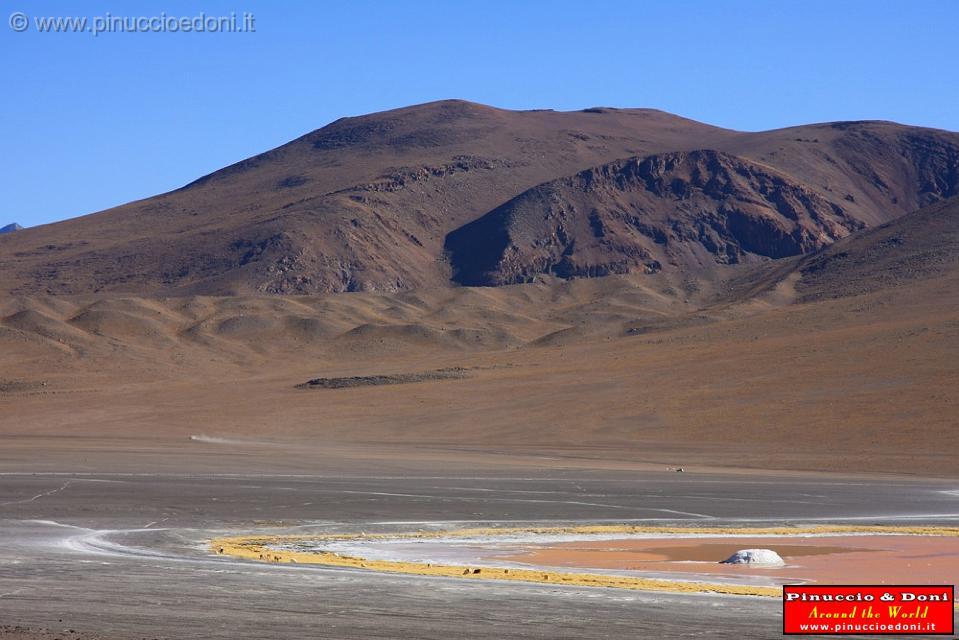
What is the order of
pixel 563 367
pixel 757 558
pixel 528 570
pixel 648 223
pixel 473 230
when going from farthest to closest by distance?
pixel 473 230, pixel 648 223, pixel 563 367, pixel 757 558, pixel 528 570

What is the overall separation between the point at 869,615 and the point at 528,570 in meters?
5.64

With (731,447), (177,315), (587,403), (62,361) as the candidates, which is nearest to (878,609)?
(731,447)

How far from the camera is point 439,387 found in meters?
70.9

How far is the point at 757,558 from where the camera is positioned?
55.3ft

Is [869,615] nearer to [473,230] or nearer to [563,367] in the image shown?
[563,367]

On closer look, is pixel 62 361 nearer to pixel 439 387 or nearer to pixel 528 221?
pixel 439 387

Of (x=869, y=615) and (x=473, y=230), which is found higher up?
(x=473, y=230)

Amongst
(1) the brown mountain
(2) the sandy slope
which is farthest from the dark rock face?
(2) the sandy slope

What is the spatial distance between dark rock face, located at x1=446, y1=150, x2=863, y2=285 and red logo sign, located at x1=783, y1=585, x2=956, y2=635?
467 feet

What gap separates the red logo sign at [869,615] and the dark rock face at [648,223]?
14242 cm

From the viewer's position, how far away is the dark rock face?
15812 cm

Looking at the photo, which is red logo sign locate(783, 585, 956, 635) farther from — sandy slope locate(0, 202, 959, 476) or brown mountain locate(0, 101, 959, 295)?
brown mountain locate(0, 101, 959, 295)

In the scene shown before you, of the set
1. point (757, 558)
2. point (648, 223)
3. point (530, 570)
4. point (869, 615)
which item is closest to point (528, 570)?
point (530, 570)

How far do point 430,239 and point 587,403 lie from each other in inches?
4270
